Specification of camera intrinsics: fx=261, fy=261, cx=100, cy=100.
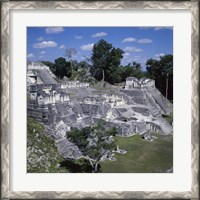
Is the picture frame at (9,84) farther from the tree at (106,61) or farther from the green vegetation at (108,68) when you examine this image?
the tree at (106,61)

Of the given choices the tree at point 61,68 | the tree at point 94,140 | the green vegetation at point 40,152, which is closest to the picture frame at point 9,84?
the green vegetation at point 40,152

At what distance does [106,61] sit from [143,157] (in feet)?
3.92

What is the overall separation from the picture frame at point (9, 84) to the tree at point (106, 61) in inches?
17.8

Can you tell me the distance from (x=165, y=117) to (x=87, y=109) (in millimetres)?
889

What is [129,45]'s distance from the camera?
2.96 meters

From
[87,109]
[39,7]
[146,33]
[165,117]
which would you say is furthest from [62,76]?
[165,117]

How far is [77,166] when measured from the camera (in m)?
2.90

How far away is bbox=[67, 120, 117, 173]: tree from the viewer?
299cm

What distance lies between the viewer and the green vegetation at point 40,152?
9.39 feet

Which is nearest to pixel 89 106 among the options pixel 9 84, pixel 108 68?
pixel 108 68

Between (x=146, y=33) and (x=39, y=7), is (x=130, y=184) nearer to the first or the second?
(x=146, y=33)

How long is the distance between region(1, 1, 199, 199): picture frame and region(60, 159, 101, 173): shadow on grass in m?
0.23

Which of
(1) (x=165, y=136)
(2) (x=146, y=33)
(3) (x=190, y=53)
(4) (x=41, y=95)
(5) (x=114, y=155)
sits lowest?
(5) (x=114, y=155)

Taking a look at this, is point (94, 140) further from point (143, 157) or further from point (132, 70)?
point (132, 70)
